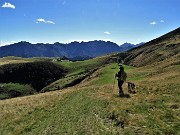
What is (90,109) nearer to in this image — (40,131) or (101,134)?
Result: (40,131)

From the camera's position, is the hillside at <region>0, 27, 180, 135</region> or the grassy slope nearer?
the hillside at <region>0, 27, 180, 135</region>

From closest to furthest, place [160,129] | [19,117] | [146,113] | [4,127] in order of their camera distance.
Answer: [160,129]
[146,113]
[4,127]
[19,117]

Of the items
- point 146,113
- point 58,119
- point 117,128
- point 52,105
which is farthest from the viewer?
point 52,105

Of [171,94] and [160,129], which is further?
[171,94]

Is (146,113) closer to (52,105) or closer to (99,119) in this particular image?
(99,119)

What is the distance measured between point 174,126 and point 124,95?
1270cm

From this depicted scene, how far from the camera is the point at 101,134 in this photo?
822 inches

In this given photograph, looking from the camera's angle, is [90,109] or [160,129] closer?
[160,129]

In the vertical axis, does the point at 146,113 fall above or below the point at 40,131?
above

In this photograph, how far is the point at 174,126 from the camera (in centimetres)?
2077

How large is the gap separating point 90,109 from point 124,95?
18.0ft

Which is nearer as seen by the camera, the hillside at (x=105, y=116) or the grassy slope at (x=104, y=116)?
the hillside at (x=105, y=116)

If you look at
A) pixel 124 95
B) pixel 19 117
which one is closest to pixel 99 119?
pixel 124 95

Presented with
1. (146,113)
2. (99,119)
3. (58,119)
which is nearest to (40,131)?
(58,119)
